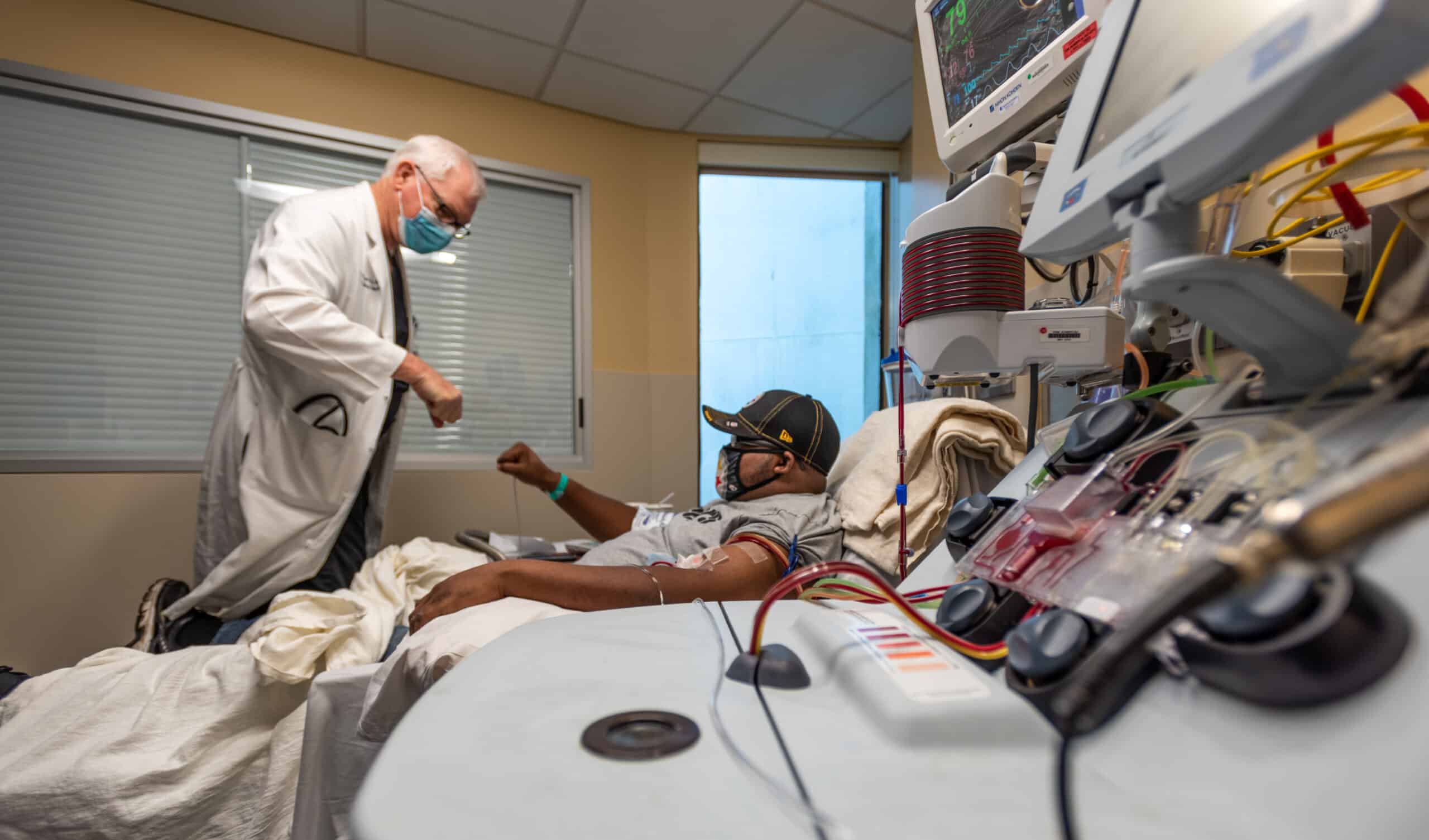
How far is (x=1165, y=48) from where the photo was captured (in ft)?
1.52

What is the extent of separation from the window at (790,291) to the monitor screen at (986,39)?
7.50ft

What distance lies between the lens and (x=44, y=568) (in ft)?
6.63

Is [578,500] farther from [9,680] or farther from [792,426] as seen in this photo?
[9,680]

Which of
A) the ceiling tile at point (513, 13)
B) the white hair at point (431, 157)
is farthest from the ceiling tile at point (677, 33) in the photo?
the white hair at point (431, 157)

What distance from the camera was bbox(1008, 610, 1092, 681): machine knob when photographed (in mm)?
360

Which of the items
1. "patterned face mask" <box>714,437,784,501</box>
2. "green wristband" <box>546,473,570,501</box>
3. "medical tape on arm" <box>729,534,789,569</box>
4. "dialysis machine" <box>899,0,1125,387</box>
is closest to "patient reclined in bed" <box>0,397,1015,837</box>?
"medical tape on arm" <box>729,534,789,569</box>

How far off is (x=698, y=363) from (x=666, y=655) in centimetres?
275

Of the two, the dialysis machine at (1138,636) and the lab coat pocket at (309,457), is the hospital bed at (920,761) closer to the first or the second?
the dialysis machine at (1138,636)

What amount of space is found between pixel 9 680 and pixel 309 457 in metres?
0.70

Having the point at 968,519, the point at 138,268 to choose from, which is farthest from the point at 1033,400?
the point at 138,268

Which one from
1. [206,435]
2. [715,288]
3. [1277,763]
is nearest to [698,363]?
[715,288]

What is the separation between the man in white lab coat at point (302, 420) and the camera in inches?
60.8

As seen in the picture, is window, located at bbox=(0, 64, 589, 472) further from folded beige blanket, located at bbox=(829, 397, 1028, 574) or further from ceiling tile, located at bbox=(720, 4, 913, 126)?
folded beige blanket, located at bbox=(829, 397, 1028, 574)

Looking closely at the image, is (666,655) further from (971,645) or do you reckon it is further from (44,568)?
(44,568)
